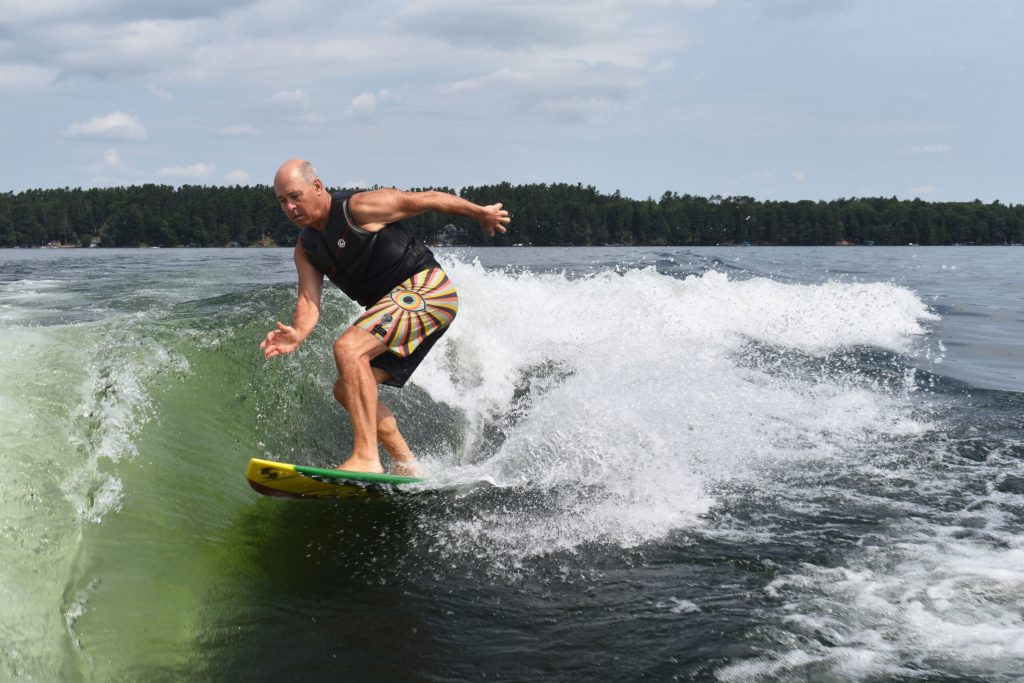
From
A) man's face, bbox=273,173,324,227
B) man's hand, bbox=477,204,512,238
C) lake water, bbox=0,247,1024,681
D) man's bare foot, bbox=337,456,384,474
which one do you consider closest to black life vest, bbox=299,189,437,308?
man's face, bbox=273,173,324,227

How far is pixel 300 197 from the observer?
525 cm

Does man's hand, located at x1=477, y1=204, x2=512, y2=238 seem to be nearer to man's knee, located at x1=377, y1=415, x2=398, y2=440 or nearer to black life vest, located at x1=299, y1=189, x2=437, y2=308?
black life vest, located at x1=299, y1=189, x2=437, y2=308

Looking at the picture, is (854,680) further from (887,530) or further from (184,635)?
(184,635)

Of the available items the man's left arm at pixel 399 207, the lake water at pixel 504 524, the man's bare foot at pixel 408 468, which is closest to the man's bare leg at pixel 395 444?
the man's bare foot at pixel 408 468

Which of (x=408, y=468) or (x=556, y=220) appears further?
(x=556, y=220)

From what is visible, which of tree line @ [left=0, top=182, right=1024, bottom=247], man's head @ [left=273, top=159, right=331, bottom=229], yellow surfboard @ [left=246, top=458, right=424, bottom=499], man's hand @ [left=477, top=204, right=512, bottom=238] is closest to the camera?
yellow surfboard @ [left=246, top=458, right=424, bottom=499]

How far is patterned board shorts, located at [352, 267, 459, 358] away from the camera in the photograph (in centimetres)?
546

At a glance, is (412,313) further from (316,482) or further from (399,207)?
(316,482)

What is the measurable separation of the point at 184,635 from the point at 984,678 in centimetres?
335

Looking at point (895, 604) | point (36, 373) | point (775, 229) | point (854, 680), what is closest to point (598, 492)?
point (895, 604)

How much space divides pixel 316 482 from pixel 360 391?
1.97ft

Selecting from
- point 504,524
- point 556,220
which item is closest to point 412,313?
point 504,524

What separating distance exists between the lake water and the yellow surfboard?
0.25 m

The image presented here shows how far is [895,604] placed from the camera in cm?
413
